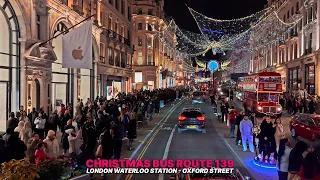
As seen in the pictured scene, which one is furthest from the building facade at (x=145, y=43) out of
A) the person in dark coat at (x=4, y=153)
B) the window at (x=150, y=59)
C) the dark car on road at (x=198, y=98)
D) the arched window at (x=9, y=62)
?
the person in dark coat at (x=4, y=153)

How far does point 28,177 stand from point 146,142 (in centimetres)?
1056

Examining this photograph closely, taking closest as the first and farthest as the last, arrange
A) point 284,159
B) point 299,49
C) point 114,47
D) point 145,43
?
1. point 284,159
2. point 114,47
3. point 299,49
4. point 145,43

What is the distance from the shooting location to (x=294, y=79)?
48219mm

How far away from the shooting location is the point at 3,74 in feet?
60.7

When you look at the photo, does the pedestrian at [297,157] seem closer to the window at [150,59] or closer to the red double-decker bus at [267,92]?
the red double-decker bus at [267,92]

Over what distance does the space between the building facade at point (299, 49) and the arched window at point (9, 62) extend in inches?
1217

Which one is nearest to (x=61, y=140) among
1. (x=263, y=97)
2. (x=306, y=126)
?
(x=306, y=126)

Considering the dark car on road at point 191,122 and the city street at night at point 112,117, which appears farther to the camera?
the dark car on road at point 191,122

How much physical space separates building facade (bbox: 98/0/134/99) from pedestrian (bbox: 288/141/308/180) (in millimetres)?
26645

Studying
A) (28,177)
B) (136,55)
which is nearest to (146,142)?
(28,177)

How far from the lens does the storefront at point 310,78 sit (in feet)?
129

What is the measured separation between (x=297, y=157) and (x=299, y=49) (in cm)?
3952

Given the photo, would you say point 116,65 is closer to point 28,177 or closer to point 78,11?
point 78,11

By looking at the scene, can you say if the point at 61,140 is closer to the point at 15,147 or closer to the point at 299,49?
the point at 15,147
